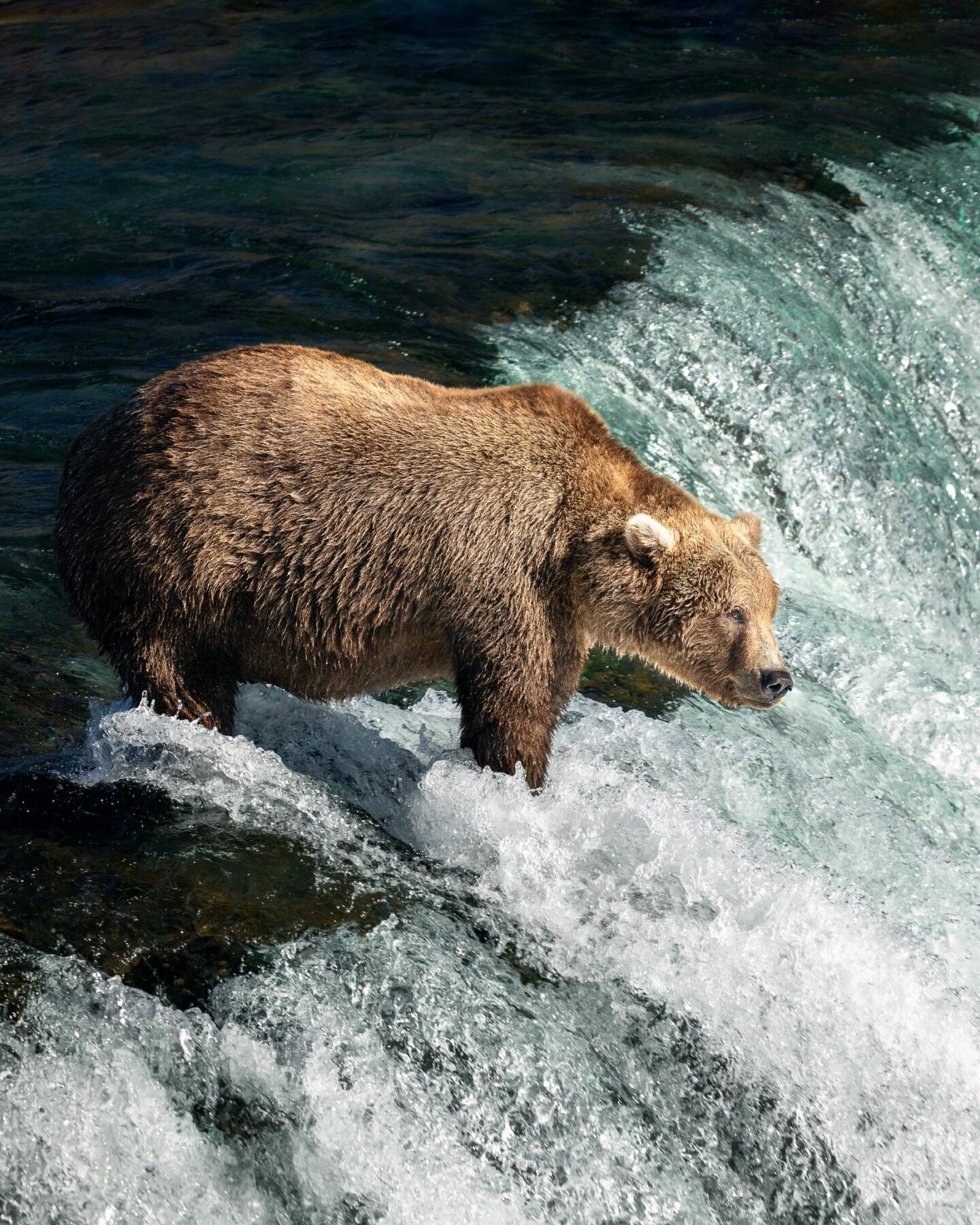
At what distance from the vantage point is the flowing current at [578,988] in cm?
404

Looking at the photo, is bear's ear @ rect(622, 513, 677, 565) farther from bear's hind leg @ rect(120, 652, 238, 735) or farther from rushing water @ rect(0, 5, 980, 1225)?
bear's hind leg @ rect(120, 652, 238, 735)

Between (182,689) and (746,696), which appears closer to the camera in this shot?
(182,689)

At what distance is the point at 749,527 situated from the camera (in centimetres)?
629

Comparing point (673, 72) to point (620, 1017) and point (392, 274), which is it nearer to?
point (392, 274)

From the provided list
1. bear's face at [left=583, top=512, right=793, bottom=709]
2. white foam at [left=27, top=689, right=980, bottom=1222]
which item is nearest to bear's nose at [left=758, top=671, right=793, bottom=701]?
bear's face at [left=583, top=512, right=793, bottom=709]

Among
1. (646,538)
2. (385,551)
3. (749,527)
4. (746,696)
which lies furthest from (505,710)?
(749,527)

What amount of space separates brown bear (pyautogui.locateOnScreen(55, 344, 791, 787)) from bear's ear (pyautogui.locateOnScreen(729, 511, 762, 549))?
0.17 metres

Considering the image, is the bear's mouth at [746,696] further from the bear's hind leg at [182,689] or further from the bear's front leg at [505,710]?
the bear's hind leg at [182,689]

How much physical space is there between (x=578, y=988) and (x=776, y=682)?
5.42 ft

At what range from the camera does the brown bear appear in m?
5.24

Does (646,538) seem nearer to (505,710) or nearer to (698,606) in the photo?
(698,606)

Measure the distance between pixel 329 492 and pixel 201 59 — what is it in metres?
12.5

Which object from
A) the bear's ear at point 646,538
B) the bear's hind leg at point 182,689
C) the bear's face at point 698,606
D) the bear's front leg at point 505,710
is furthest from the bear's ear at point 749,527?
the bear's hind leg at point 182,689

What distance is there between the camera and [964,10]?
17.1m
